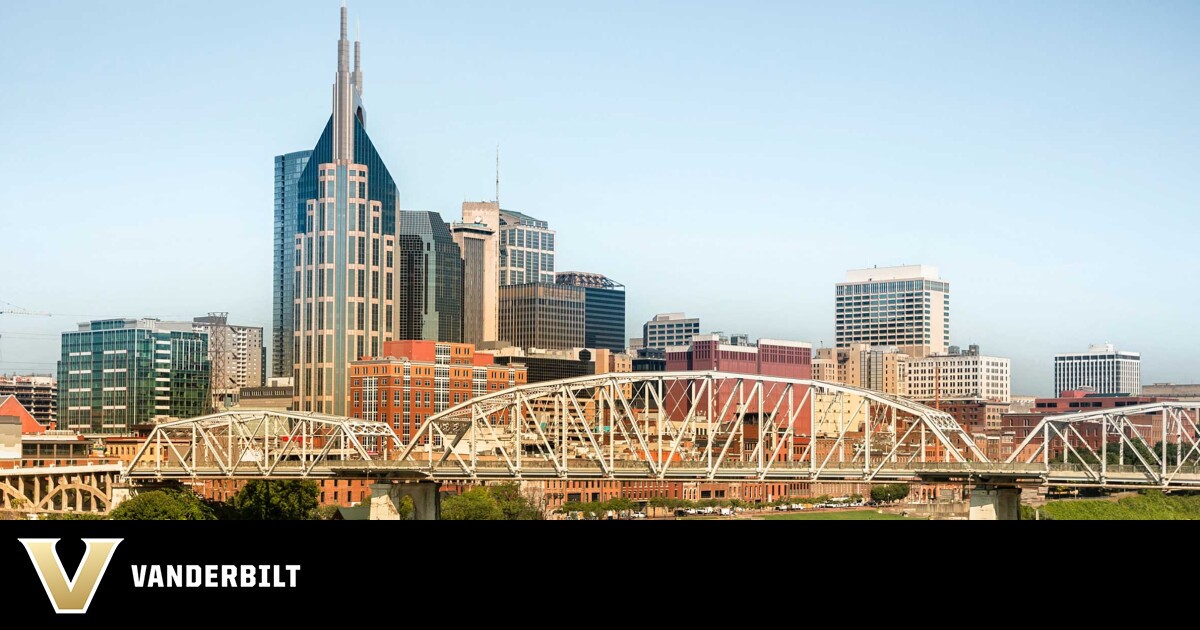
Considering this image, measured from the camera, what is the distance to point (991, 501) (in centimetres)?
9725
